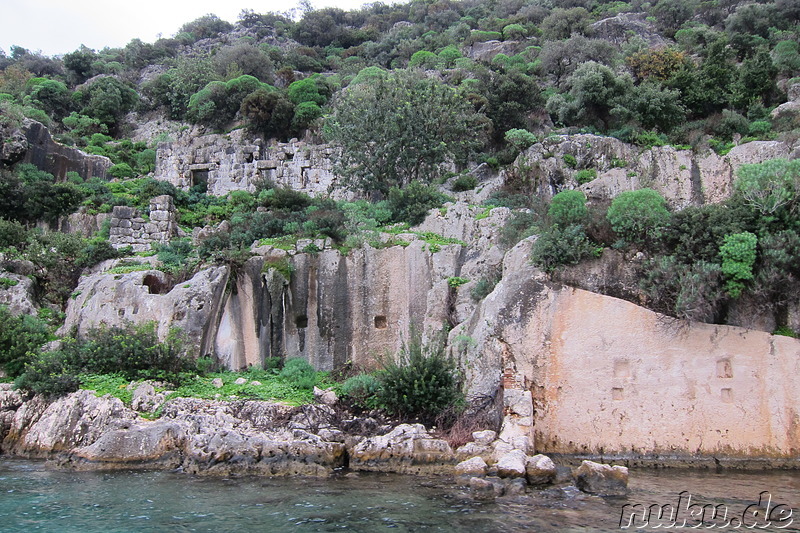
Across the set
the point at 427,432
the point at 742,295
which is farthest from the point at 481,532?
the point at 742,295

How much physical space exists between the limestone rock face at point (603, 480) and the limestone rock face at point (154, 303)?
12.9 metres

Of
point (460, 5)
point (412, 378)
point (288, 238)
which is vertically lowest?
point (412, 378)

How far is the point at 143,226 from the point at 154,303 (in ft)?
32.6

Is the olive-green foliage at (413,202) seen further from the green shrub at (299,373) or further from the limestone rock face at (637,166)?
the green shrub at (299,373)

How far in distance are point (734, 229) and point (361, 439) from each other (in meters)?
10.8

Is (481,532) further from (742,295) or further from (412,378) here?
(742,295)

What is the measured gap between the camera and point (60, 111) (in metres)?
47.3

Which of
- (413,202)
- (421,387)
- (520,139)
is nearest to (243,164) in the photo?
(413,202)

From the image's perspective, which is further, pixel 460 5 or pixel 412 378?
pixel 460 5

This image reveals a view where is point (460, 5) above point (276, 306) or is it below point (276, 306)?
above

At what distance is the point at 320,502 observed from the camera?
1115 centimetres

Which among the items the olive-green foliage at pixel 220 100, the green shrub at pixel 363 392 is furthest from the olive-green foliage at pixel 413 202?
the olive-green foliage at pixel 220 100

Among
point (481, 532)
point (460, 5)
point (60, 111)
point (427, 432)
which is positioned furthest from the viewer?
point (460, 5)

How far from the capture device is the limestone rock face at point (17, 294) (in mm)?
21922
